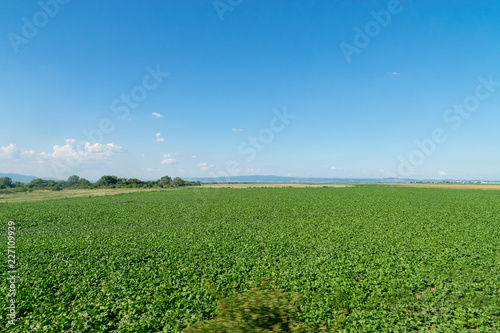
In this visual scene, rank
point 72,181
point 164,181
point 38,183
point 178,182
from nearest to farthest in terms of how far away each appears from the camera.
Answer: point 38,183 → point 72,181 → point 164,181 → point 178,182

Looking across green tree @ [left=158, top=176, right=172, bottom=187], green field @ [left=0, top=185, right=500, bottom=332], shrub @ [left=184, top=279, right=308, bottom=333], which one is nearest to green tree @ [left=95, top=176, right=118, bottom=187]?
green tree @ [left=158, top=176, right=172, bottom=187]

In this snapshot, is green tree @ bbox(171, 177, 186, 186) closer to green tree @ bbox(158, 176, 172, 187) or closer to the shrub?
green tree @ bbox(158, 176, 172, 187)

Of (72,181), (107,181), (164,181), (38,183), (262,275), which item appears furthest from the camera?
(164,181)

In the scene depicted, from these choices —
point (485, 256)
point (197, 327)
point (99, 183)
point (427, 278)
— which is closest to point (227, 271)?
point (197, 327)

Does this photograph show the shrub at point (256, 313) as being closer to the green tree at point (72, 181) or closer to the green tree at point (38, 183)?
the green tree at point (38, 183)

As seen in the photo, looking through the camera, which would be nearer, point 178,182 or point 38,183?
point 38,183

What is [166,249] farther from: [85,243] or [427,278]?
[427,278]

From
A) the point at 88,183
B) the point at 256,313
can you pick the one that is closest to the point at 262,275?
the point at 256,313

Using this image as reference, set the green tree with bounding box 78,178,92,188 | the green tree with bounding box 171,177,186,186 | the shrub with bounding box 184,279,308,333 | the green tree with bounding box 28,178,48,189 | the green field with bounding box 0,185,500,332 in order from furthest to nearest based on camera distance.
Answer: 1. the green tree with bounding box 171,177,186,186
2. the green tree with bounding box 78,178,92,188
3. the green tree with bounding box 28,178,48,189
4. the green field with bounding box 0,185,500,332
5. the shrub with bounding box 184,279,308,333

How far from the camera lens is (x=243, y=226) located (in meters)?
23.2

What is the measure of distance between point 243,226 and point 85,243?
478 inches

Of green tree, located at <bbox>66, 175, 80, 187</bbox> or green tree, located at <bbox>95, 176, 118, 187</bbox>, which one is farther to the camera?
green tree, located at <bbox>66, 175, 80, 187</bbox>

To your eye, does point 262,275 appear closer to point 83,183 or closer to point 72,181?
point 83,183

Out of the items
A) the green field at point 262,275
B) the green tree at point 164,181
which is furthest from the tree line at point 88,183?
the green field at point 262,275
